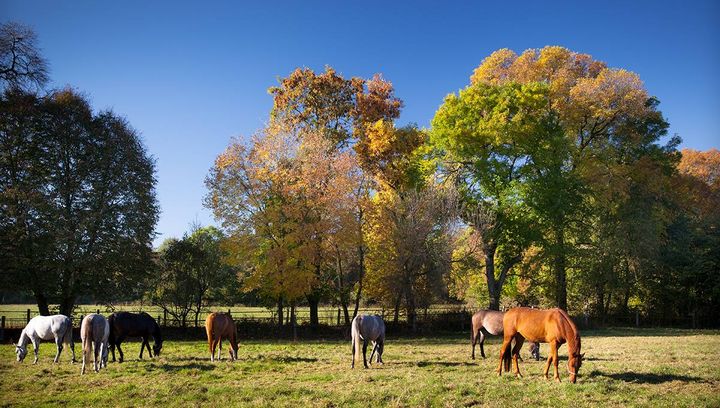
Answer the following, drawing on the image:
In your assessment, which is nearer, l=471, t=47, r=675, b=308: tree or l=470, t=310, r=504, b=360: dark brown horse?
l=470, t=310, r=504, b=360: dark brown horse

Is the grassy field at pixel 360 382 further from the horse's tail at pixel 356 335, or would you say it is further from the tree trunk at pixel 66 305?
the tree trunk at pixel 66 305

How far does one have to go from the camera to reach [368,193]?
26.7m

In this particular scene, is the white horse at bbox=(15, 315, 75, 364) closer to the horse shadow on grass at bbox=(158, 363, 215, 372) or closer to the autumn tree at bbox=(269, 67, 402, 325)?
the horse shadow on grass at bbox=(158, 363, 215, 372)

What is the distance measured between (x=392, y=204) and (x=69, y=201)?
16302 mm

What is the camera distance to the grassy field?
8.80 meters

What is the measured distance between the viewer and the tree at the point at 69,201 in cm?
2172

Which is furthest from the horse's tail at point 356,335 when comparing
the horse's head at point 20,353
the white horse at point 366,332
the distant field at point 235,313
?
the distant field at point 235,313

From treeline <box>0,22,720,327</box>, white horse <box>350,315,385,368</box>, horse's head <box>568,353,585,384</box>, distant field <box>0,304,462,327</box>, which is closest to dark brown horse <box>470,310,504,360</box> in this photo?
white horse <box>350,315,385,368</box>

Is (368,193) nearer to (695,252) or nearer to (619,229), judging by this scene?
(619,229)

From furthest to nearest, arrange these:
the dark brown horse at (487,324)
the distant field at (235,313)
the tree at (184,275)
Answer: the tree at (184,275) → the distant field at (235,313) → the dark brown horse at (487,324)

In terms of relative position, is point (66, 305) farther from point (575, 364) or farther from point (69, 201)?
point (575, 364)

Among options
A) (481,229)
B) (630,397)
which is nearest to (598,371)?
(630,397)

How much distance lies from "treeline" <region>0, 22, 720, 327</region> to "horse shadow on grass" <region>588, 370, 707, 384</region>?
13.8 m

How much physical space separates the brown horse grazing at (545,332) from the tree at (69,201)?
794 inches
